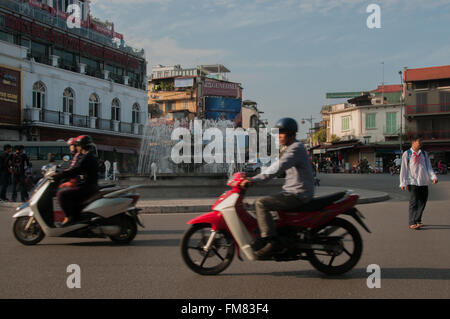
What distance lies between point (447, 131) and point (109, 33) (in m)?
38.1

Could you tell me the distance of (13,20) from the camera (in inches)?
1137

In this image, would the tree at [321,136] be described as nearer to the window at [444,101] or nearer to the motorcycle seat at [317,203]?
the window at [444,101]

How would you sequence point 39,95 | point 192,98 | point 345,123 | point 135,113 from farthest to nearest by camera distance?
point 192,98 → point 345,123 → point 135,113 → point 39,95

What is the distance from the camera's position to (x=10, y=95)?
92.4 ft

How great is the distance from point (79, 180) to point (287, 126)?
11.5ft

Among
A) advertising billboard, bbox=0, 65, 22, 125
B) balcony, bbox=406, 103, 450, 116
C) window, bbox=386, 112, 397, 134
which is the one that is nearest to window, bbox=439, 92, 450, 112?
balcony, bbox=406, 103, 450, 116

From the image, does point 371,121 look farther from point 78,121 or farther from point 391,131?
point 78,121

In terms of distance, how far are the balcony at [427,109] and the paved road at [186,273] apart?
4661 centimetres

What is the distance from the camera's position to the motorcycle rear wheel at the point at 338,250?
4621mm

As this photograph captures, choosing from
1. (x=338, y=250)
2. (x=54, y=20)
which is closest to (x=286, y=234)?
(x=338, y=250)

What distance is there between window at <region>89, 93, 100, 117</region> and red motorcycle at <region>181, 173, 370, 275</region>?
33.3 m
